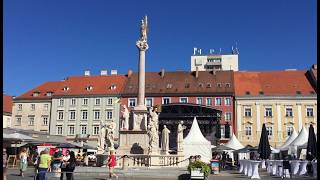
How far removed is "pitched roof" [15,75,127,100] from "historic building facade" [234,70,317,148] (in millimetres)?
17786

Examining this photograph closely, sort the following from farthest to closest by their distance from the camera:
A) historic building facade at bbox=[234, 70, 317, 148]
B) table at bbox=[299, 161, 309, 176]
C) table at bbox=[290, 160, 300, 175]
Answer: historic building facade at bbox=[234, 70, 317, 148]
table at bbox=[299, 161, 309, 176]
table at bbox=[290, 160, 300, 175]

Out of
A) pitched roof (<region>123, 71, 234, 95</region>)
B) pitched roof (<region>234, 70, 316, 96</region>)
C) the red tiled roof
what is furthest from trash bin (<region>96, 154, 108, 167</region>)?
the red tiled roof

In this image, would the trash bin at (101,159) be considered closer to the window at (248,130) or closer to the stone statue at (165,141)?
the stone statue at (165,141)

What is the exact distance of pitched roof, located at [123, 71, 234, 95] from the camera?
5928 centimetres

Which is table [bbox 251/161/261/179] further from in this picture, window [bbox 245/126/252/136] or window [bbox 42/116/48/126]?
window [bbox 42/116/48/126]

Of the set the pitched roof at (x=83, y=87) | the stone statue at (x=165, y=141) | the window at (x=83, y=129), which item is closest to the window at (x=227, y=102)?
the pitched roof at (x=83, y=87)

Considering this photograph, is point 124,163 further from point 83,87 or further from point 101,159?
point 83,87

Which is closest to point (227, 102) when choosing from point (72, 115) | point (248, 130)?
point (248, 130)

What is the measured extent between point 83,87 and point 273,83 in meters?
27.8

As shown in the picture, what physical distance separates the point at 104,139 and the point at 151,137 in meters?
3.44

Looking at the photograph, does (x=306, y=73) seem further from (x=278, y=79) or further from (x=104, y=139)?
(x=104, y=139)

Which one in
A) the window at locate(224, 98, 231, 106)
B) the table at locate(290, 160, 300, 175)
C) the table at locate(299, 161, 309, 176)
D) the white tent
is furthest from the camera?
the window at locate(224, 98, 231, 106)

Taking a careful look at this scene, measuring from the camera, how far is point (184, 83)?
6116 cm

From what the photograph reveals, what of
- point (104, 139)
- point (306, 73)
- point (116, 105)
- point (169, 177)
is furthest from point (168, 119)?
point (169, 177)
